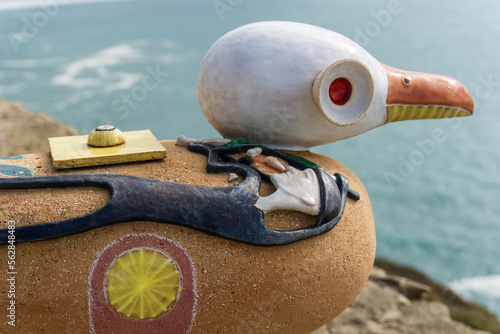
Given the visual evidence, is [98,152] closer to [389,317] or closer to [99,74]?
[389,317]

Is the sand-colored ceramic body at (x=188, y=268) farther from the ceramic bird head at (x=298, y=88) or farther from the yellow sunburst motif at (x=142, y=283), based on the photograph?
the ceramic bird head at (x=298, y=88)

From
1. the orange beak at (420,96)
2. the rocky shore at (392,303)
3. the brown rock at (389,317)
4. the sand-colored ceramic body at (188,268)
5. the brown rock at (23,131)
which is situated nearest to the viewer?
the sand-colored ceramic body at (188,268)

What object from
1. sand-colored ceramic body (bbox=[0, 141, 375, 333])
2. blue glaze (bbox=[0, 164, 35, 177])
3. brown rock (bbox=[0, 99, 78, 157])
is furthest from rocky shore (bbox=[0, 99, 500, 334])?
blue glaze (bbox=[0, 164, 35, 177])

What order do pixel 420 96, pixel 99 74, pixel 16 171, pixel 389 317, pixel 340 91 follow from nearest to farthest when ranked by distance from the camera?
pixel 16 171
pixel 340 91
pixel 420 96
pixel 389 317
pixel 99 74

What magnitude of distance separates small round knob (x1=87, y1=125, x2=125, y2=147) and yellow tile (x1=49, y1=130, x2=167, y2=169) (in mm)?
22

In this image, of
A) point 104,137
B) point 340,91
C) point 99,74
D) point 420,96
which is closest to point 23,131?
point 104,137

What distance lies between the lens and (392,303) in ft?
16.6

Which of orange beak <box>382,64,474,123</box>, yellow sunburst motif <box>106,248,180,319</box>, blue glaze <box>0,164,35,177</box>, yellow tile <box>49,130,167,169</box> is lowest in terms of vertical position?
yellow sunburst motif <box>106,248,180,319</box>

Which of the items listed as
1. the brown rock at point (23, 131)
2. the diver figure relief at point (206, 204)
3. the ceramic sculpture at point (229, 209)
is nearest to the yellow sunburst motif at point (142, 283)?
the ceramic sculpture at point (229, 209)

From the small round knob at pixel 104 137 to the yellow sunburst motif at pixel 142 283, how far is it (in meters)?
0.66

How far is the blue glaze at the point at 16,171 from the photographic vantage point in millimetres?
2186

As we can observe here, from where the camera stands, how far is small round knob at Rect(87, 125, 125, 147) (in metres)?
2.42

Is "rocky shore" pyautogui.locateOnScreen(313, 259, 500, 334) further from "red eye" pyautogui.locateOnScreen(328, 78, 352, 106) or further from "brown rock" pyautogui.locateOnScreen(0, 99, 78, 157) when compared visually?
"brown rock" pyautogui.locateOnScreen(0, 99, 78, 157)

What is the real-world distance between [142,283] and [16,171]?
2.51 ft
